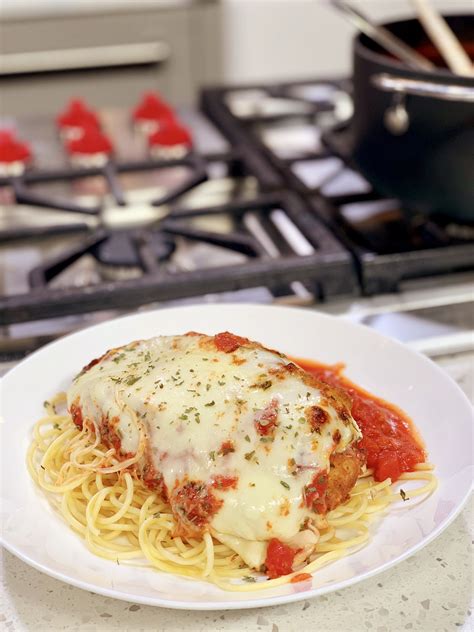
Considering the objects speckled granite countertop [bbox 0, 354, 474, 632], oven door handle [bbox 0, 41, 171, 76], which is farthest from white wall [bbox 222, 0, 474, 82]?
speckled granite countertop [bbox 0, 354, 474, 632]

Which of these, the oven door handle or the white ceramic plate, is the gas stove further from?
the oven door handle

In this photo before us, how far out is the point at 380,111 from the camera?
170cm

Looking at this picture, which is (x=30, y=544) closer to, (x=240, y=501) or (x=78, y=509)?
(x=78, y=509)

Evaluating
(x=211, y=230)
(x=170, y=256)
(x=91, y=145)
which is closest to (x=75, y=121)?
(x=91, y=145)

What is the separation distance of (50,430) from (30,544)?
25 cm

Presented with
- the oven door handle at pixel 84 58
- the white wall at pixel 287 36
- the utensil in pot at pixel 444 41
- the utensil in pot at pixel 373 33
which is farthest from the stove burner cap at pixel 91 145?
the white wall at pixel 287 36

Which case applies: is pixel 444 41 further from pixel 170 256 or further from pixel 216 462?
pixel 216 462

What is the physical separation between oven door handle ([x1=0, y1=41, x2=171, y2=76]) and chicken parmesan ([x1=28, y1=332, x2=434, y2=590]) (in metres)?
2.77

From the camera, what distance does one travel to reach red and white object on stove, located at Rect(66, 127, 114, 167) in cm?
228

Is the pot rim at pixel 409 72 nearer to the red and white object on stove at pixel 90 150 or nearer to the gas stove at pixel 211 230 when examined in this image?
the gas stove at pixel 211 230

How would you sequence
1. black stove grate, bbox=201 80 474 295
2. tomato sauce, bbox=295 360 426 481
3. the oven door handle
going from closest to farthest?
tomato sauce, bbox=295 360 426 481 → black stove grate, bbox=201 80 474 295 → the oven door handle

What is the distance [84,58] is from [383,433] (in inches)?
117

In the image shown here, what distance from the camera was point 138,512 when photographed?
1.15m

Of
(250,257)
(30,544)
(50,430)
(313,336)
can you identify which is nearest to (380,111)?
(250,257)
